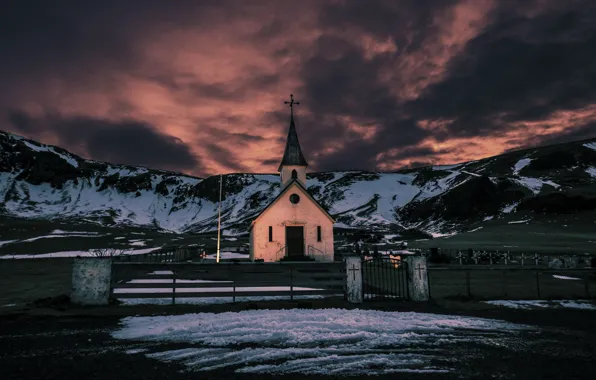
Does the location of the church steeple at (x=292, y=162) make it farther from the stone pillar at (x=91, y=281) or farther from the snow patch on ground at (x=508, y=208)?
the snow patch on ground at (x=508, y=208)

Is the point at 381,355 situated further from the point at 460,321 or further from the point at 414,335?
the point at 460,321

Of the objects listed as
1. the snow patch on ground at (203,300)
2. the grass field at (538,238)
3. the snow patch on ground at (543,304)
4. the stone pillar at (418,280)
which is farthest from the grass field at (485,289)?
the grass field at (538,238)

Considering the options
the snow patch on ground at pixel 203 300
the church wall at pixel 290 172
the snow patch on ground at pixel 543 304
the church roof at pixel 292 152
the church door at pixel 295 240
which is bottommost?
the snow patch on ground at pixel 543 304

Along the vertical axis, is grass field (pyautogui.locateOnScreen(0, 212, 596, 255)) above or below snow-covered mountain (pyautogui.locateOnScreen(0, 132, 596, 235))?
below

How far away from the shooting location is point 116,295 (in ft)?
46.8

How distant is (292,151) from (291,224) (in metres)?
9.26

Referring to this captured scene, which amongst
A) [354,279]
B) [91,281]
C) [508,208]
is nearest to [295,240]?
[354,279]

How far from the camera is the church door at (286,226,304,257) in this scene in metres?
34.0

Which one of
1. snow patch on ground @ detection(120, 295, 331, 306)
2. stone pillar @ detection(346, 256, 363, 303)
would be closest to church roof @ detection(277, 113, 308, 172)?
snow patch on ground @ detection(120, 295, 331, 306)

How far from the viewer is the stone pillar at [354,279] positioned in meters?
14.5

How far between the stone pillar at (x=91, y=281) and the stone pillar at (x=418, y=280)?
11562mm

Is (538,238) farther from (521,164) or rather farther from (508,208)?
(521,164)

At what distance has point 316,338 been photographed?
9.13m

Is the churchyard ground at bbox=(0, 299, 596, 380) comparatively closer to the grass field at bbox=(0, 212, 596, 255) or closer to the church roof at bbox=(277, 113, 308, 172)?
the church roof at bbox=(277, 113, 308, 172)
